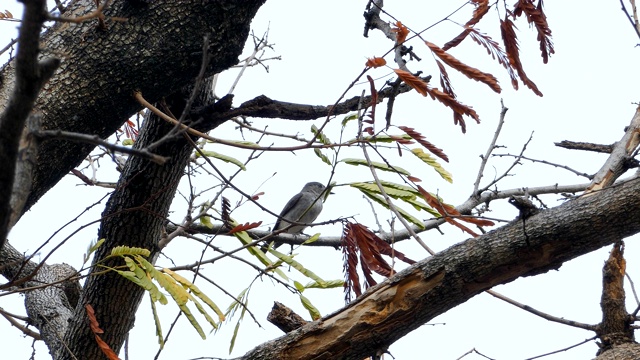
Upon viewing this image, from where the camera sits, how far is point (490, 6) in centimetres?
224

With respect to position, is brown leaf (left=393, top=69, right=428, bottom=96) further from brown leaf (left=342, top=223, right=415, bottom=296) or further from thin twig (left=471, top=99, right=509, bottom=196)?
thin twig (left=471, top=99, right=509, bottom=196)

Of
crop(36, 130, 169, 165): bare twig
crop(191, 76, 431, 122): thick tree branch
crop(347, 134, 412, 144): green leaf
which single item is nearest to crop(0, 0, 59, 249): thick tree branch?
crop(36, 130, 169, 165): bare twig

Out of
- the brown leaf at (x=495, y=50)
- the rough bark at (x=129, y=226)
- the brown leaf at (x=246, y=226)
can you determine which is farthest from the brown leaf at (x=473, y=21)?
the rough bark at (x=129, y=226)

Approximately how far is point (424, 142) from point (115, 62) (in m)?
1.07

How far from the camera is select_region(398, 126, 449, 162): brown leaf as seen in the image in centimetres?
220

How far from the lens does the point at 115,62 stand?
2262 millimetres

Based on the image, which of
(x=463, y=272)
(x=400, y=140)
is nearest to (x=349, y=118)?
(x=400, y=140)

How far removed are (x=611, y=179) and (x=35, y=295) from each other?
9.72 feet

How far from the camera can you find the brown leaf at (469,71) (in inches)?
75.9

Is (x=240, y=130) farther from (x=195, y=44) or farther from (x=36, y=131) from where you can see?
(x=36, y=131)

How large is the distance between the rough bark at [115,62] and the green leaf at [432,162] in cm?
80

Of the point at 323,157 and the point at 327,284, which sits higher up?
the point at 323,157

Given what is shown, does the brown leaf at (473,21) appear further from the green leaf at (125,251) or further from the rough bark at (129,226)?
the green leaf at (125,251)

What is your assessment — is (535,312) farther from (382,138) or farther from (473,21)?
(473,21)
